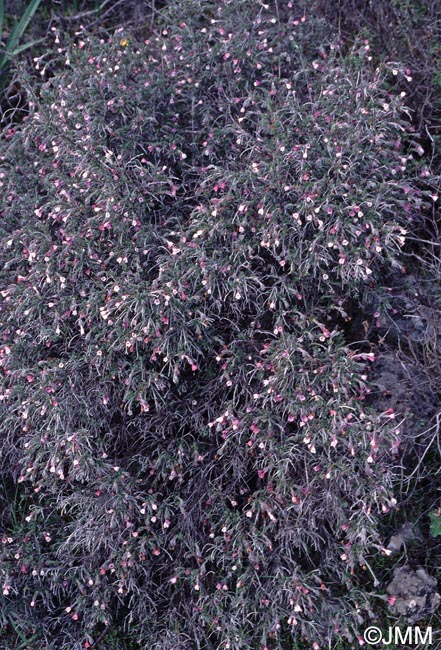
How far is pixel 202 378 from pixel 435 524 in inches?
45.6

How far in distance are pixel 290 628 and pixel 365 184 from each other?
190 centimetres

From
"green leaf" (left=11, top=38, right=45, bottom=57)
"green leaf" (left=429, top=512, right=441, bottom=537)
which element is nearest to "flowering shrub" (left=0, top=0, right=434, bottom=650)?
"green leaf" (left=429, top=512, right=441, bottom=537)

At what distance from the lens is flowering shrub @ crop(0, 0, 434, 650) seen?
3.11 m

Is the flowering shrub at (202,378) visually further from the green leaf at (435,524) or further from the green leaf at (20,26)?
the green leaf at (20,26)

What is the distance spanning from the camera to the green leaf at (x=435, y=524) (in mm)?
3295

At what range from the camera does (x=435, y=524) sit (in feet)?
10.9

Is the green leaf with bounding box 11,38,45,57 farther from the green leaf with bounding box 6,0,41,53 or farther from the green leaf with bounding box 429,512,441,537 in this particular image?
the green leaf with bounding box 429,512,441,537

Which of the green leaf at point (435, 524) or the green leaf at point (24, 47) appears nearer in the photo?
the green leaf at point (435, 524)

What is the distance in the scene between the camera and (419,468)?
3.55m

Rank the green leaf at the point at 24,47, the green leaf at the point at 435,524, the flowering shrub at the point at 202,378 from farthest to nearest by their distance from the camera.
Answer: the green leaf at the point at 24,47 → the green leaf at the point at 435,524 → the flowering shrub at the point at 202,378

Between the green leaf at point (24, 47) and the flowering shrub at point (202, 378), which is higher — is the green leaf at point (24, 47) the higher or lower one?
the higher one

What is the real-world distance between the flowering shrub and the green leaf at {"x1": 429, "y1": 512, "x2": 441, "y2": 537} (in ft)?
0.82

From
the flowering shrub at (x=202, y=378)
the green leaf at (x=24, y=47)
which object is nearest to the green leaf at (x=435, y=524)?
the flowering shrub at (x=202, y=378)

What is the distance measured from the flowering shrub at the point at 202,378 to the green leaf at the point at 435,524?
25cm
